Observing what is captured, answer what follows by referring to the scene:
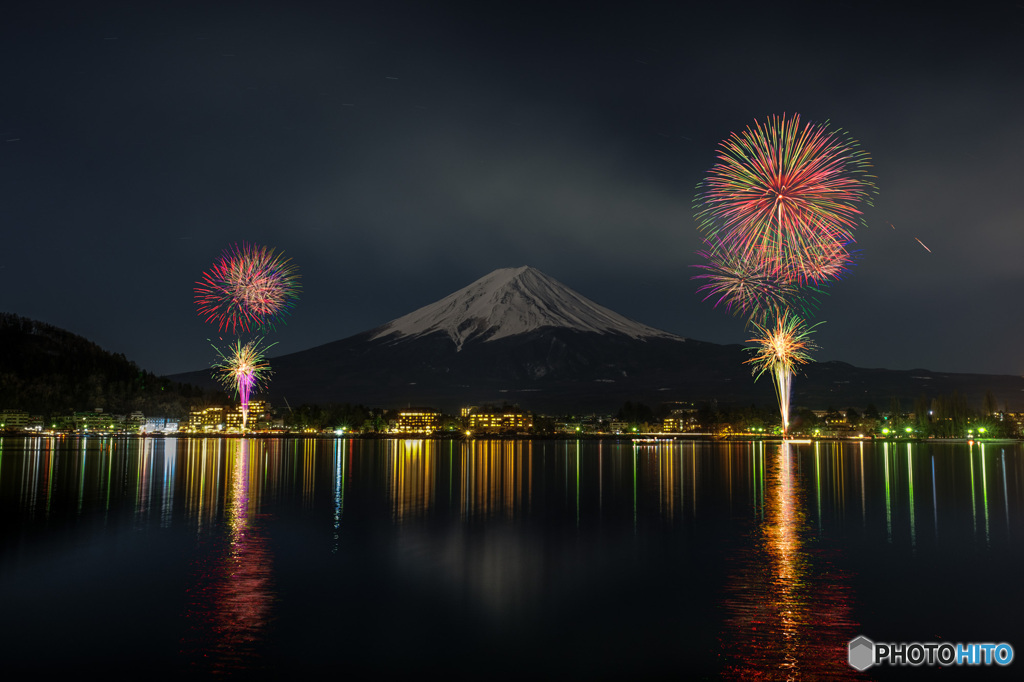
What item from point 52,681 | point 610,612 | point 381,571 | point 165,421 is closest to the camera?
point 52,681

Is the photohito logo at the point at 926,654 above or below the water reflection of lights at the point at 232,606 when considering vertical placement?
below

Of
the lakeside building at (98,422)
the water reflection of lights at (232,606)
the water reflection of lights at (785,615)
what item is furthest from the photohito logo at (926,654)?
the lakeside building at (98,422)

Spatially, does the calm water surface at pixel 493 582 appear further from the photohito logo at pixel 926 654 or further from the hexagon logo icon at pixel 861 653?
the photohito logo at pixel 926 654

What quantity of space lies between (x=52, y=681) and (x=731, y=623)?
11188 mm

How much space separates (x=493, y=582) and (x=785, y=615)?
6.57 m

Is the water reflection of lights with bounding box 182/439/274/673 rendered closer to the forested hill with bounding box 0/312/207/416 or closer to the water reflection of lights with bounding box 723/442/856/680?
the water reflection of lights with bounding box 723/442/856/680

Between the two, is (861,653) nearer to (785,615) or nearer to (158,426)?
(785,615)

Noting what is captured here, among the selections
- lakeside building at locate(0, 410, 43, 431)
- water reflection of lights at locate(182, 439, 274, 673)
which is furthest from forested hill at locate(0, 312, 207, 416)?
water reflection of lights at locate(182, 439, 274, 673)

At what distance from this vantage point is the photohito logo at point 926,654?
1280 centimetres

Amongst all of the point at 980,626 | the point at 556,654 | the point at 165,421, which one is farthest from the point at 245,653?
the point at 165,421

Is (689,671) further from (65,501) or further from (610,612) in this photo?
(65,501)

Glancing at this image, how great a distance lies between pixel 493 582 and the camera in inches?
724

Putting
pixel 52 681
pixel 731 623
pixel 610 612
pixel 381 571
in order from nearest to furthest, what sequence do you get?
pixel 52 681
pixel 731 623
pixel 610 612
pixel 381 571

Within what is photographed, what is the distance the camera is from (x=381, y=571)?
19625 millimetres
